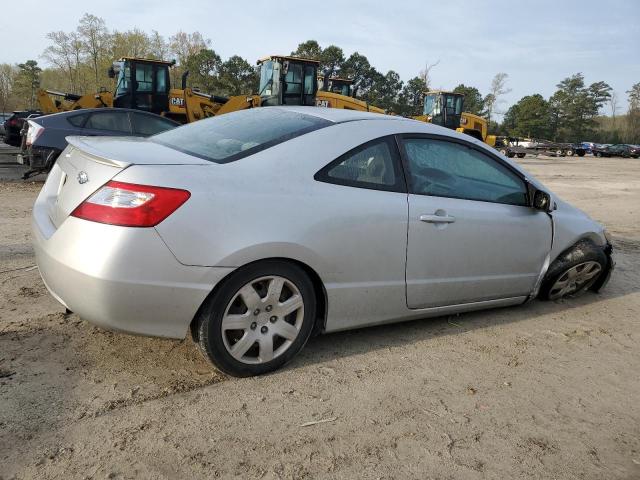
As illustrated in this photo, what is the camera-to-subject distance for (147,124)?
9.88m

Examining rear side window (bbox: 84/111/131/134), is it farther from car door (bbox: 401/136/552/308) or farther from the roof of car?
car door (bbox: 401/136/552/308)

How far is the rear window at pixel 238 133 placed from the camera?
293 centimetres

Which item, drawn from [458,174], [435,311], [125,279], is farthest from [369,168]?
[125,279]

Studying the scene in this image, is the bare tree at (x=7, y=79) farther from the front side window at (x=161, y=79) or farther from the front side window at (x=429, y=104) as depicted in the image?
the front side window at (x=161, y=79)

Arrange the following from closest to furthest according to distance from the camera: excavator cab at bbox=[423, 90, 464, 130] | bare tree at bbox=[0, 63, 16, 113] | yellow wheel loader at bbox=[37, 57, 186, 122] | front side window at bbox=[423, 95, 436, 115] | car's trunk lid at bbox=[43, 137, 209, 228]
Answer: car's trunk lid at bbox=[43, 137, 209, 228] → yellow wheel loader at bbox=[37, 57, 186, 122] → excavator cab at bbox=[423, 90, 464, 130] → front side window at bbox=[423, 95, 436, 115] → bare tree at bbox=[0, 63, 16, 113]

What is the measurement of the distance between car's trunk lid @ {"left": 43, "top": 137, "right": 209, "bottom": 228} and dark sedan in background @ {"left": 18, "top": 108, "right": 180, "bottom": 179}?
20.1 ft

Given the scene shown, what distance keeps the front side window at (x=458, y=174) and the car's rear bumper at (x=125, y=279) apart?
153 centimetres

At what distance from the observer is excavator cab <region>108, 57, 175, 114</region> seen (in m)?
15.9

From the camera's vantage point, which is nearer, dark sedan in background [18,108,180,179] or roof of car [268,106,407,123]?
roof of car [268,106,407,123]

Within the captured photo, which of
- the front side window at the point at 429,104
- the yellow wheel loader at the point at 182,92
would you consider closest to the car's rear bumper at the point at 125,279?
the yellow wheel loader at the point at 182,92

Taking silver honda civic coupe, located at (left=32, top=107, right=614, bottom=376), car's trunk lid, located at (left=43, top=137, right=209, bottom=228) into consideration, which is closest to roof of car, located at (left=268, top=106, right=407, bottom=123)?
silver honda civic coupe, located at (left=32, top=107, right=614, bottom=376)

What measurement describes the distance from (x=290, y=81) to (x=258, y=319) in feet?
48.5

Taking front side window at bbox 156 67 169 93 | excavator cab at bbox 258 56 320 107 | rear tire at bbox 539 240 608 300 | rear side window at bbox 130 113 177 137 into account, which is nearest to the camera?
rear tire at bbox 539 240 608 300

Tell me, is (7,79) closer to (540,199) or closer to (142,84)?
(142,84)
